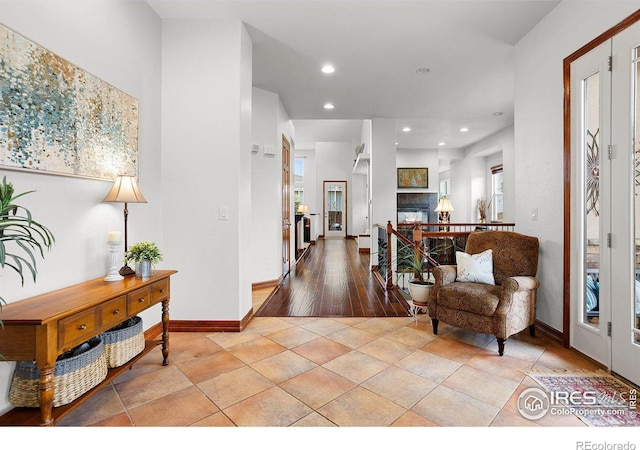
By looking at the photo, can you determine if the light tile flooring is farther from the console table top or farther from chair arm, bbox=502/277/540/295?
the console table top

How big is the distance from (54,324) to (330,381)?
1.61 meters

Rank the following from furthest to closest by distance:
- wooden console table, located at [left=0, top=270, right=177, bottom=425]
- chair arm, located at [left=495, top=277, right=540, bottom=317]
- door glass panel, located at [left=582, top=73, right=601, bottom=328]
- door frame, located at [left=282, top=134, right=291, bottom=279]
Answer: door frame, located at [left=282, top=134, right=291, bottom=279] < chair arm, located at [left=495, top=277, right=540, bottom=317] < door glass panel, located at [left=582, top=73, right=601, bottom=328] < wooden console table, located at [left=0, top=270, right=177, bottom=425]

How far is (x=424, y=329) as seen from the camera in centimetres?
311

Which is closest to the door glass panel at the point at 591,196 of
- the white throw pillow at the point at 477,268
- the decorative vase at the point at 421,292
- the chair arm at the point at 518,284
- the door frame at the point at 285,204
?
the chair arm at the point at 518,284

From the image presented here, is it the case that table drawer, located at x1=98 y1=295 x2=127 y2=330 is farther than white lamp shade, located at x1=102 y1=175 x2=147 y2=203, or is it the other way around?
white lamp shade, located at x1=102 y1=175 x2=147 y2=203

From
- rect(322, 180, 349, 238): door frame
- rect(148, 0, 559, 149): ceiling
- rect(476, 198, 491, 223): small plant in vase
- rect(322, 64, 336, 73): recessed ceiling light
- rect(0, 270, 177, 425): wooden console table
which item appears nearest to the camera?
rect(0, 270, 177, 425): wooden console table

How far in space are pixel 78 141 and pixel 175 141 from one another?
1.07 m

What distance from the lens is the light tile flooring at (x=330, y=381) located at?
1740mm

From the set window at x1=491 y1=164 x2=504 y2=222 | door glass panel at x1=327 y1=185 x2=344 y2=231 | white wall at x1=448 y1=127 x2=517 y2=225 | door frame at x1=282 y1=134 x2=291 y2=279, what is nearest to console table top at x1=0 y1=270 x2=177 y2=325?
door frame at x1=282 y1=134 x2=291 y2=279

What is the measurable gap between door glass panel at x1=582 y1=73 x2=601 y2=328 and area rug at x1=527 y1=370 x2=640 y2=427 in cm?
47

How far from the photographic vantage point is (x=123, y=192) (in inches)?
87.7

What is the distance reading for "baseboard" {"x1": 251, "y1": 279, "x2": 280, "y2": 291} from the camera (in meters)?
4.76

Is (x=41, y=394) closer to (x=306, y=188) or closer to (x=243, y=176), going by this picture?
(x=243, y=176)

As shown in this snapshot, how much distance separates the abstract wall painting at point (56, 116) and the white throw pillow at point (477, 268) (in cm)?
321
